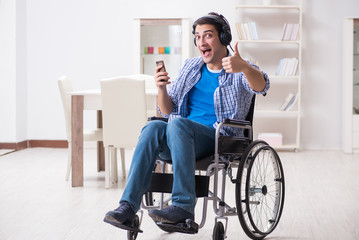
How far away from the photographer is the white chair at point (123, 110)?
388 centimetres

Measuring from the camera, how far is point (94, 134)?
4.38 metres

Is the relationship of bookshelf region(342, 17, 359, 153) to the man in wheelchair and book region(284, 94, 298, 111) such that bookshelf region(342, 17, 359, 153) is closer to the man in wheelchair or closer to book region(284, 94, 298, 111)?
book region(284, 94, 298, 111)

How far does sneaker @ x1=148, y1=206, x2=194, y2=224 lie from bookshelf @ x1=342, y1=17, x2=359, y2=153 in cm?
411

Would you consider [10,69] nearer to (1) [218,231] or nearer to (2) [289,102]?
(2) [289,102]

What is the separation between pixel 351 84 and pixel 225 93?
12.1ft

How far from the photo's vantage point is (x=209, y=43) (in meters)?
2.79

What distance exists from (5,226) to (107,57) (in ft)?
12.1

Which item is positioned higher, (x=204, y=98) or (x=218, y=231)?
(x=204, y=98)

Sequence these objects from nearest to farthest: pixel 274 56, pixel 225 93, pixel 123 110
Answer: pixel 225 93 < pixel 123 110 < pixel 274 56

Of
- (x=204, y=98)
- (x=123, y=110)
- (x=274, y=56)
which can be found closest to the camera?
(x=204, y=98)

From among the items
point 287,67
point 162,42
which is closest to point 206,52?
point 162,42

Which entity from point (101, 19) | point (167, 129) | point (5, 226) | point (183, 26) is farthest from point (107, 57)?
point (167, 129)

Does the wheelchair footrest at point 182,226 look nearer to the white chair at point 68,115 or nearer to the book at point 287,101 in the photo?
the white chair at point 68,115

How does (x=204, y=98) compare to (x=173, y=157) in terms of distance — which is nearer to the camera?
(x=173, y=157)
